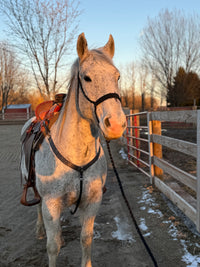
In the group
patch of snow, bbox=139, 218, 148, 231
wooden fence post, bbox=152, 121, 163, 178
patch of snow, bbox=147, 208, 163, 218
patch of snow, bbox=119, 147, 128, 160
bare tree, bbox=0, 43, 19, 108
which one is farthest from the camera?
bare tree, bbox=0, 43, 19, 108

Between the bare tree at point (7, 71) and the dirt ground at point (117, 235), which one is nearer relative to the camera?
the dirt ground at point (117, 235)

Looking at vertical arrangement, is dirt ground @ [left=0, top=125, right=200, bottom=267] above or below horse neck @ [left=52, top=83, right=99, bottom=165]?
below

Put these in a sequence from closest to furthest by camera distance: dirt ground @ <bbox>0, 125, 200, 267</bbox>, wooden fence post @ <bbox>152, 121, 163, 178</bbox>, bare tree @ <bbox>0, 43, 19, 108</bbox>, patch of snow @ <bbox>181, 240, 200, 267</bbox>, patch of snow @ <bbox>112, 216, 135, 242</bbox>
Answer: patch of snow @ <bbox>181, 240, 200, 267</bbox>, dirt ground @ <bbox>0, 125, 200, 267</bbox>, patch of snow @ <bbox>112, 216, 135, 242</bbox>, wooden fence post @ <bbox>152, 121, 163, 178</bbox>, bare tree @ <bbox>0, 43, 19, 108</bbox>

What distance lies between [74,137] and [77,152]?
5.4 inches

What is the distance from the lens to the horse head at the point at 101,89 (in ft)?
4.85

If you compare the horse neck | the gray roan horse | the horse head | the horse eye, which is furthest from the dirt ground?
the horse eye

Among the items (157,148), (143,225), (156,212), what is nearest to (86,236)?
(143,225)

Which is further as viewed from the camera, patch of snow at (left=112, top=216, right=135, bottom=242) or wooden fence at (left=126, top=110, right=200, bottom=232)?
patch of snow at (left=112, top=216, right=135, bottom=242)

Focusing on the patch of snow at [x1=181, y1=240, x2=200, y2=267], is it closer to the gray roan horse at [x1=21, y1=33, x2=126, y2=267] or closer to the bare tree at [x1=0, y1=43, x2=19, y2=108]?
the gray roan horse at [x1=21, y1=33, x2=126, y2=267]

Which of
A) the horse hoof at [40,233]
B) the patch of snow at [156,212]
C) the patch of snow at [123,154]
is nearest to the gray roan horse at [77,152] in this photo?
the horse hoof at [40,233]

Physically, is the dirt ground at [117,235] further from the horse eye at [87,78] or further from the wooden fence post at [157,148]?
the horse eye at [87,78]

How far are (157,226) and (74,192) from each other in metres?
1.92

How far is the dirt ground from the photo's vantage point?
2619mm

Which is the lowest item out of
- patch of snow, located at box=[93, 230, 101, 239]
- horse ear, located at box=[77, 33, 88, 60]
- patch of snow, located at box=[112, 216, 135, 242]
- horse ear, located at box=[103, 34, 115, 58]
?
patch of snow, located at box=[93, 230, 101, 239]
